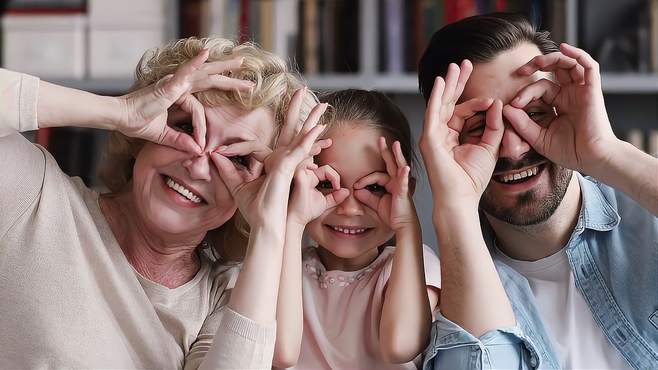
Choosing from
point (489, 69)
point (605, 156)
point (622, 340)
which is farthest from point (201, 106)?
point (622, 340)

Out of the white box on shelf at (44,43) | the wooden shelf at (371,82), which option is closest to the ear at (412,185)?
the wooden shelf at (371,82)

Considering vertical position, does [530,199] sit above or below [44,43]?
below

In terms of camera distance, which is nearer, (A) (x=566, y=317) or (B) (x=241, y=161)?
(B) (x=241, y=161)

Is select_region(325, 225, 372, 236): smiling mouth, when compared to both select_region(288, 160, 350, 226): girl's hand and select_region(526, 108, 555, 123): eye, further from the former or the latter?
select_region(526, 108, 555, 123): eye

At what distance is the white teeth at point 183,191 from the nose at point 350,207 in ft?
0.77

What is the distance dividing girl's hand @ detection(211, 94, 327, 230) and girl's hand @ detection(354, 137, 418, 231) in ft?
0.34

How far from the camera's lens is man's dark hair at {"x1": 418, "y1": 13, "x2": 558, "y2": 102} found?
1339 millimetres

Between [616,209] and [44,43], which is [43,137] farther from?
[616,209]

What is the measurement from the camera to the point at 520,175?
4.30 feet

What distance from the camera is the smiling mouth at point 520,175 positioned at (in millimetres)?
1307

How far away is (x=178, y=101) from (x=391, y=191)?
367 mm

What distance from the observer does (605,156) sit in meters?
1.21

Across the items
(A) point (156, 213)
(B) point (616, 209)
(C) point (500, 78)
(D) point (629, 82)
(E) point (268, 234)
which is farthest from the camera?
(D) point (629, 82)

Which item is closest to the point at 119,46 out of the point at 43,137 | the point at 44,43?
the point at 44,43
